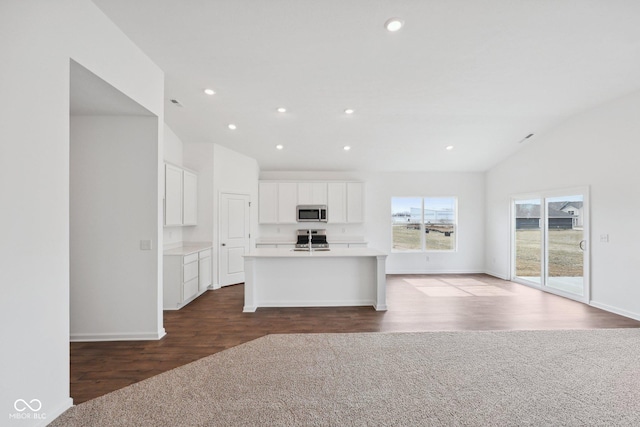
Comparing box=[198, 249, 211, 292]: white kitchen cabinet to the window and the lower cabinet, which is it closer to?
the lower cabinet

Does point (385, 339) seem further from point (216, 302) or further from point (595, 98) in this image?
point (595, 98)

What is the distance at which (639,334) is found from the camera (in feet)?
11.4

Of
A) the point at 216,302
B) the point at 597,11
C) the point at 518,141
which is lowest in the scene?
the point at 216,302

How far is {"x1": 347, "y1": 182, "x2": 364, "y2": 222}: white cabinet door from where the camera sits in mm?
7051

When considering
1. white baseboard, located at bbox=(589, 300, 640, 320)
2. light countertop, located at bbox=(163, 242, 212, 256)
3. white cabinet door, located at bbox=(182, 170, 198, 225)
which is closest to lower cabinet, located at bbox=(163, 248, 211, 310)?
light countertop, located at bbox=(163, 242, 212, 256)

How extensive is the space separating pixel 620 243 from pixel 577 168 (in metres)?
1.35

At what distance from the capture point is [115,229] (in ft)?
11.1

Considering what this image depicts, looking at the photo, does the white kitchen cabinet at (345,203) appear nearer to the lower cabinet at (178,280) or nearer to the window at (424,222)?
the window at (424,222)

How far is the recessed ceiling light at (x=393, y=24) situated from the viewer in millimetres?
2689

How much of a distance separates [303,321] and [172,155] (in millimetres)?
3880

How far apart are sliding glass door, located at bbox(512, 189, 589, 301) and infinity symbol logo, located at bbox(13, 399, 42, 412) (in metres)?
6.80

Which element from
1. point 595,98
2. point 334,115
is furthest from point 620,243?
point 334,115

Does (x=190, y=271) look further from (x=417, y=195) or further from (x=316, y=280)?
(x=417, y=195)

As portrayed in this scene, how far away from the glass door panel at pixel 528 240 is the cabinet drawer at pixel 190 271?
6.56 meters
